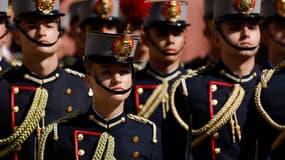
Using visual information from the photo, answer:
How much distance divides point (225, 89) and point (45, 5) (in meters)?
1.39

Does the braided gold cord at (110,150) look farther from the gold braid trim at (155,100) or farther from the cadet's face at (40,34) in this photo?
the gold braid trim at (155,100)

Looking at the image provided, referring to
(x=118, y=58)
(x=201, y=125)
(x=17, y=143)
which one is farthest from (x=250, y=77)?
(x=17, y=143)

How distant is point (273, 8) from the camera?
854 centimetres

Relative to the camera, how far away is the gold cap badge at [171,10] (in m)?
8.81

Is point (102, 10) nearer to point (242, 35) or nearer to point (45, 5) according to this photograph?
point (45, 5)

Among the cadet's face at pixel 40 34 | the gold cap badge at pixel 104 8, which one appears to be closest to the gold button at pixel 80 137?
the cadet's face at pixel 40 34

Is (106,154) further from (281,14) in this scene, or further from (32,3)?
(281,14)

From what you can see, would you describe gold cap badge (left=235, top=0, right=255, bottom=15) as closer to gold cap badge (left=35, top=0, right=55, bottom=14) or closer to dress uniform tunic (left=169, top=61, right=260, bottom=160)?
dress uniform tunic (left=169, top=61, right=260, bottom=160)

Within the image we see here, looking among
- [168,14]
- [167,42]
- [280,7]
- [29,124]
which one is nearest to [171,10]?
[168,14]

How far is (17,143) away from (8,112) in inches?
10.9

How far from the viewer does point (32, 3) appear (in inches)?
310

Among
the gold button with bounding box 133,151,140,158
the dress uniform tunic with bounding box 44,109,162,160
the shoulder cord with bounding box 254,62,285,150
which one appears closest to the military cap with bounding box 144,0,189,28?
the shoulder cord with bounding box 254,62,285,150

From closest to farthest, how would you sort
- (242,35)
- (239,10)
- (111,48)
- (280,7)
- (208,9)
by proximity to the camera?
(111,48)
(242,35)
(239,10)
(280,7)
(208,9)

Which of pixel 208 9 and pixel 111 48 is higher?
pixel 111 48
